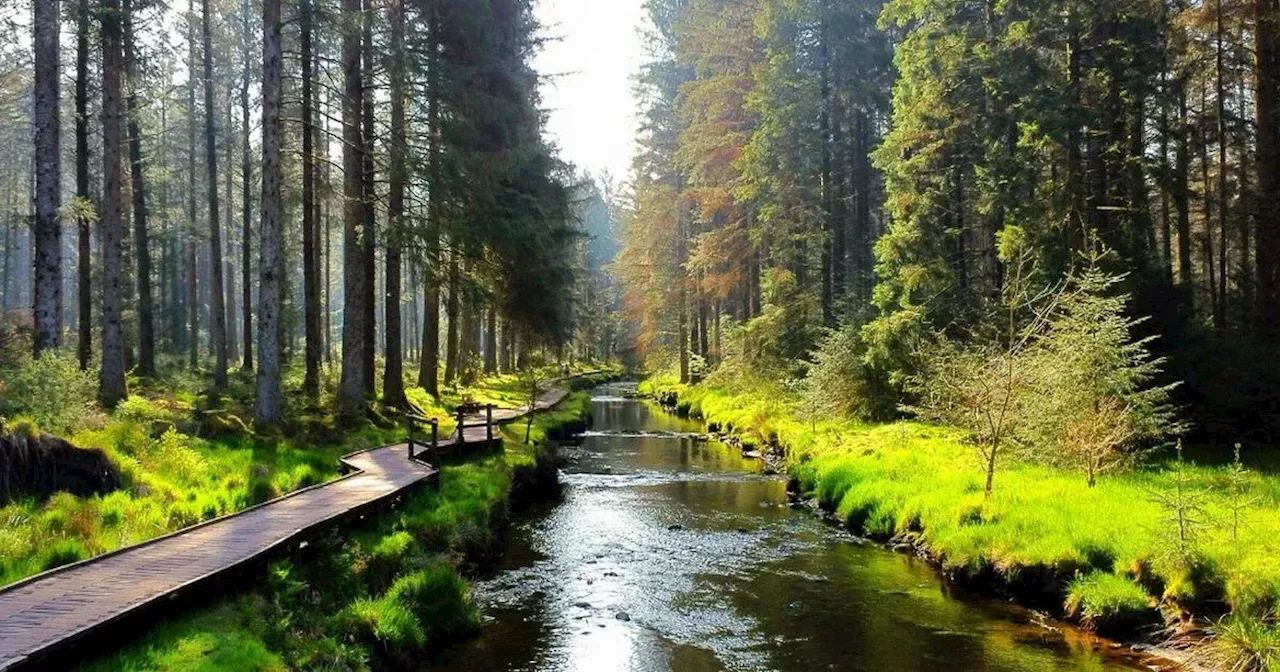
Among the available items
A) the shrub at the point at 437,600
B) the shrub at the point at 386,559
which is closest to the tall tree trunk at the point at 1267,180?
the shrub at the point at 437,600

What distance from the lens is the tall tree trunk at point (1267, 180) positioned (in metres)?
17.3

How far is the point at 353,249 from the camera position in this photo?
19.9 meters

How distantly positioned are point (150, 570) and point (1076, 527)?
11.2 meters

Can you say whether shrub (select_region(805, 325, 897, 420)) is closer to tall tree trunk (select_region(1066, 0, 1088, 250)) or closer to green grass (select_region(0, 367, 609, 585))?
tall tree trunk (select_region(1066, 0, 1088, 250))

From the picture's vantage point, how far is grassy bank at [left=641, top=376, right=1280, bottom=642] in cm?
912

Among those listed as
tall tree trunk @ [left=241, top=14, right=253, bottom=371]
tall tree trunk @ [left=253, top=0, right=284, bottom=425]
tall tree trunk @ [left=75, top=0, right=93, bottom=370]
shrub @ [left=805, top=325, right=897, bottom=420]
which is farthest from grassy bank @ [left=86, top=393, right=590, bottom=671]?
tall tree trunk @ [left=241, top=14, right=253, bottom=371]

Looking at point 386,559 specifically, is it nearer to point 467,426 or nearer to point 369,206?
point 467,426

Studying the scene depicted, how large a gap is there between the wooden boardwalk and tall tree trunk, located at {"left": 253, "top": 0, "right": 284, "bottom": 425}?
481 centimetres

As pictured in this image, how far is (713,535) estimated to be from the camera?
14.5 meters

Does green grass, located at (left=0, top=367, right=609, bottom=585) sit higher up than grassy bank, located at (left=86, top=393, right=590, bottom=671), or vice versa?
green grass, located at (left=0, top=367, right=609, bottom=585)

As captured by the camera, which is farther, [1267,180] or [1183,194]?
[1183,194]

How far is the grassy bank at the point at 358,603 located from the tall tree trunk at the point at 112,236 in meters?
7.74

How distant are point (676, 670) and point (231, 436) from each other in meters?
10.6

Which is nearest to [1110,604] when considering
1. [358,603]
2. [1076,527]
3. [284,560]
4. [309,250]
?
[1076,527]
